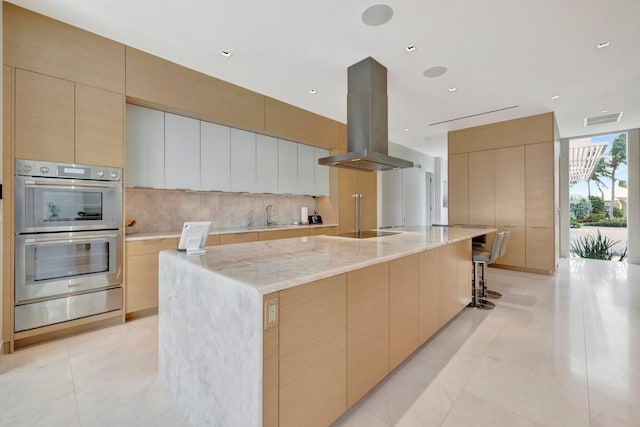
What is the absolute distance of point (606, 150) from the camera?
6.11m

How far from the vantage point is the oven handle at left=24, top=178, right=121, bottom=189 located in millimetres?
2332

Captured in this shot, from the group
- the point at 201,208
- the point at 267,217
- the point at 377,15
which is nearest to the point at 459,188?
the point at 267,217

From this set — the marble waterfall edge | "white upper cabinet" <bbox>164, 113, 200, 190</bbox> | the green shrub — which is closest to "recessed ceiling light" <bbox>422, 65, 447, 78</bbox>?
"white upper cabinet" <bbox>164, 113, 200, 190</bbox>

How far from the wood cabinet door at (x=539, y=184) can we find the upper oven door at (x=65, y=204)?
6.13m

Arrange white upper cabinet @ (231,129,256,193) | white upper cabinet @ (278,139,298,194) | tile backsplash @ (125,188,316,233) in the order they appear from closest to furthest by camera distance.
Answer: tile backsplash @ (125,188,316,233)
white upper cabinet @ (231,129,256,193)
white upper cabinet @ (278,139,298,194)

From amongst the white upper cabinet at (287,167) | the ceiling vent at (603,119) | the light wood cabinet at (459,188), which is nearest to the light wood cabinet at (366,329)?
the white upper cabinet at (287,167)

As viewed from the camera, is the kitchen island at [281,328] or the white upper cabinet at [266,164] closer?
the kitchen island at [281,328]

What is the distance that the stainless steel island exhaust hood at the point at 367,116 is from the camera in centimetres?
295

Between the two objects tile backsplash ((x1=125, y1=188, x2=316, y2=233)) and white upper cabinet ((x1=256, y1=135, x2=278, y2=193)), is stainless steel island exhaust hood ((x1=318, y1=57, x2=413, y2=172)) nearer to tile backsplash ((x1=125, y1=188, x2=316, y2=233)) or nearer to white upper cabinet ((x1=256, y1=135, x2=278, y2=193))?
white upper cabinet ((x1=256, y1=135, x2=278, y2=193))

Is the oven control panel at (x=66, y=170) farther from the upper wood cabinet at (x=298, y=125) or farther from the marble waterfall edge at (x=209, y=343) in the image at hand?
the upper wood cabinet at (x=298, y=125)

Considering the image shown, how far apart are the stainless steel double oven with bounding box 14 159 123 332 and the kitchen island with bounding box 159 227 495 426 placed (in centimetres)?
137

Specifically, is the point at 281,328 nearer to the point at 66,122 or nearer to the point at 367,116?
the point at 367,116

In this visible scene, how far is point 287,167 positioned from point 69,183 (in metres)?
2.71

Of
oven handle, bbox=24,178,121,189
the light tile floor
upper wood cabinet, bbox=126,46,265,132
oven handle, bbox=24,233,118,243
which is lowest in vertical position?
the light tile floor
